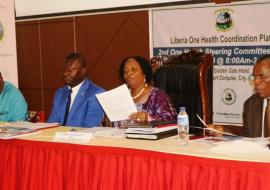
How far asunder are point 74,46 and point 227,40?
1.97 metres

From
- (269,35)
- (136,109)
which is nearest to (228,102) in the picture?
(269,35)

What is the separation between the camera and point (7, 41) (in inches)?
216

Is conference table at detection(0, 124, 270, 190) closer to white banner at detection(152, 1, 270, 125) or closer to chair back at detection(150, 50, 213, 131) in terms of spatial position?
chair back at detection(150, 50, 213, 131)

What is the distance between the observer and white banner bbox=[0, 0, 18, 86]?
5438 millimetres

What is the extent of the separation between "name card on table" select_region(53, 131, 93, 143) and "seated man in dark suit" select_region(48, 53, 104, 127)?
0.94 metres

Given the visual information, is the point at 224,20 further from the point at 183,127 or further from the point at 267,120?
the point at 183,127

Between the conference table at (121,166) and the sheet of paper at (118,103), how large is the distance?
1.07ft

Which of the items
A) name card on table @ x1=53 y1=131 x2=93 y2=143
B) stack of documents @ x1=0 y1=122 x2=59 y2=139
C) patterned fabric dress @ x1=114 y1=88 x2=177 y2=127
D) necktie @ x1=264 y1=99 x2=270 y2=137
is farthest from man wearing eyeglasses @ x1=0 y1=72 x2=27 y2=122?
necktie @ x1=264 y1=99 x2=270 y2=137

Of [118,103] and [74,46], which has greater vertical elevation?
[74,46]

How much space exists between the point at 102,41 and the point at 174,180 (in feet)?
10.9

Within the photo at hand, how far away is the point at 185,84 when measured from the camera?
11.1ft

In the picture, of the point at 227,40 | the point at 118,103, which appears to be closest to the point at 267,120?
the point at 118,103

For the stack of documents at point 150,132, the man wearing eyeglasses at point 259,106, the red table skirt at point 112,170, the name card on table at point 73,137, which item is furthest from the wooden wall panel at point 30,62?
the man wearing eyeglasses at point 259,106

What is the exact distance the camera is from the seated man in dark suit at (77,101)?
371 centimetres
